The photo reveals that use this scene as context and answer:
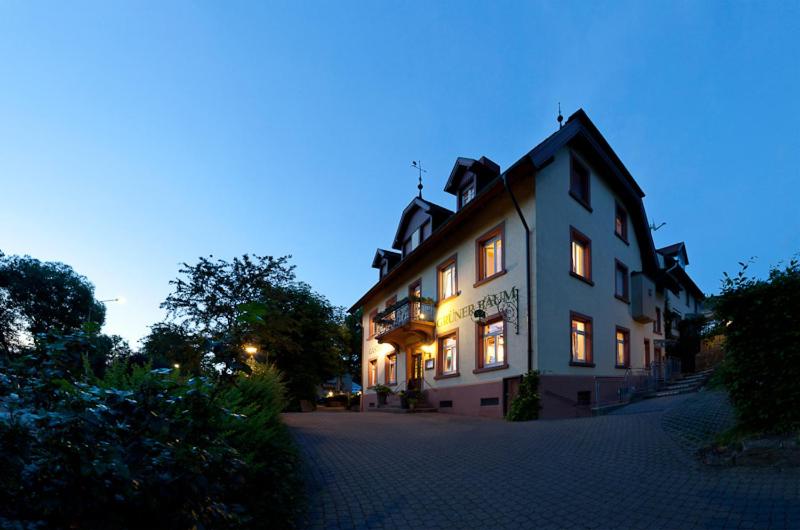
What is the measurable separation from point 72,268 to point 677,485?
172 ft

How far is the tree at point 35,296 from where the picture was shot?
133 feet

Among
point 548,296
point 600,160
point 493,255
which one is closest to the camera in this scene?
point 548,296

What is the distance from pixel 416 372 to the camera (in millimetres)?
22547

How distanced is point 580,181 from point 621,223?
4131 millimetres

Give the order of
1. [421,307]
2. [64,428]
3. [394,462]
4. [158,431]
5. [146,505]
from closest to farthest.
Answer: [64,428]
[158,431]
[146,505]
[394,462]
[421,307]

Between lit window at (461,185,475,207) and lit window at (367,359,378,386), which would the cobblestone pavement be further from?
lit window at (367,359,378,386)

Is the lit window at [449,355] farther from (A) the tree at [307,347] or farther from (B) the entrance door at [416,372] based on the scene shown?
(A) the tree at [307,347]

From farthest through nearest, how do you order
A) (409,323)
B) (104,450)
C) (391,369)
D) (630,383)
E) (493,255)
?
(391,369)
(409,323)
(630,383)
(493,255)
(104,450)

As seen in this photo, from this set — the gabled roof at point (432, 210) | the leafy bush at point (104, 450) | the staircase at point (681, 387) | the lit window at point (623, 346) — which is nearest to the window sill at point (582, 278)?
the lit window at point (623, 346)

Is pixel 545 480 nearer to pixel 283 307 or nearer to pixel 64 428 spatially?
pixel 64 428

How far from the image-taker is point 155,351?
25.4 metres

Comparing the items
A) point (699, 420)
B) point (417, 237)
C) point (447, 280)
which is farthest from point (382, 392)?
point (699, 420)

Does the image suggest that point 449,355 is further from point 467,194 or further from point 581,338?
point 467,194

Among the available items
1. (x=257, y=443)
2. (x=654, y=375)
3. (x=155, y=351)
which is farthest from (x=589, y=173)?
(x=155, y=351)
